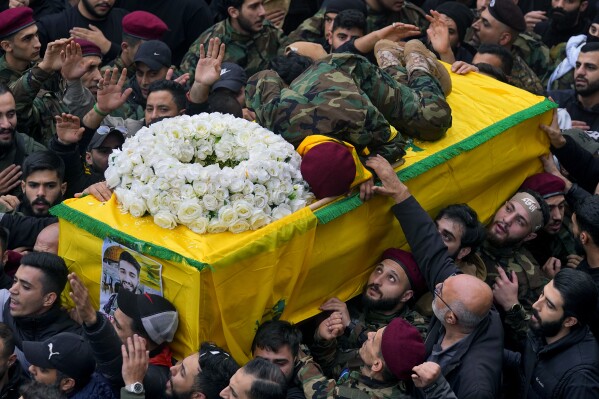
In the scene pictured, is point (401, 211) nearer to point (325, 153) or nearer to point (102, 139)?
point (325, 153)

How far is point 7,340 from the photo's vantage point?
4695mm

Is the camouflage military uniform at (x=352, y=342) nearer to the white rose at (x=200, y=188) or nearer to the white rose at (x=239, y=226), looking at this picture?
the white rose at (x=239, y=226)

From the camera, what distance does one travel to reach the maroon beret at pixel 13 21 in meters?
7.38

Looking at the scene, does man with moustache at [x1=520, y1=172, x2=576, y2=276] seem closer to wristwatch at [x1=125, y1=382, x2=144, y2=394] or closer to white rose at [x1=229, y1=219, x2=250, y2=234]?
white rose at [x1=229, y1=219, x2=250, y2=234]

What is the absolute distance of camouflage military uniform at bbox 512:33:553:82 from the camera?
841 centimetres

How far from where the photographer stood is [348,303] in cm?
573

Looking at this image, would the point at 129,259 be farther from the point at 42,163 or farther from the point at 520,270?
the point at 520,270

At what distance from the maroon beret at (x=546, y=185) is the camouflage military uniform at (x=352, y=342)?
1.43 meters

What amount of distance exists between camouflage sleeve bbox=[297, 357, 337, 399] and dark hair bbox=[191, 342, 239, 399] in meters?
0.39

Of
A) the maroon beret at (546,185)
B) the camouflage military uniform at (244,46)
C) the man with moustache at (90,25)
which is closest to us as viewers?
the maroon beret at (546,185)

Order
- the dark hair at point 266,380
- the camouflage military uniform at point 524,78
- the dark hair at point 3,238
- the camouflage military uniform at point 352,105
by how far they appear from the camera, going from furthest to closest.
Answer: the camouflage military uniform at point 524,78 < the dark hair at point 3,238 < the camouflage military uniform at point 352,105 < the dark hair at point 266,380

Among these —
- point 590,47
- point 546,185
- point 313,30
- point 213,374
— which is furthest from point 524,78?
point 213,374

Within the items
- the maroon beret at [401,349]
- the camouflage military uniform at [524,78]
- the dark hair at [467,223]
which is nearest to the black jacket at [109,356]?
the maroon beret at [401,349]

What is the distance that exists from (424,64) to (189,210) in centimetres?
215
